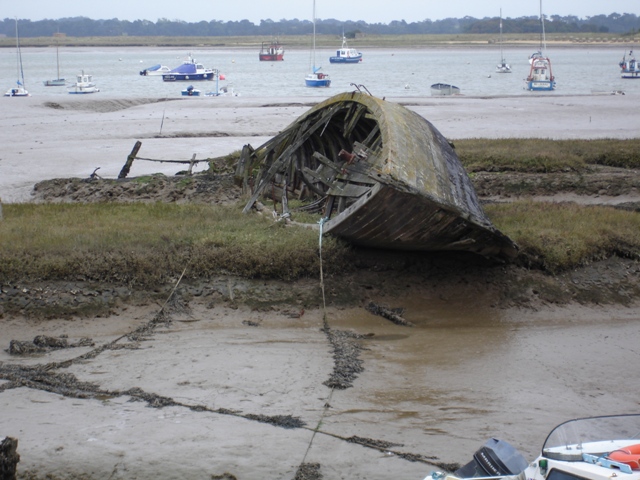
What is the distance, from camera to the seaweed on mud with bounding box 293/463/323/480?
5168 millimetres

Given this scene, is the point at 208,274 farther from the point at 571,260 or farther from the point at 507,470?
the point at 507,470

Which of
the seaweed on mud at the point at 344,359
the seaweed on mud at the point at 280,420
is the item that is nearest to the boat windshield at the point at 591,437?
the seaweed on mud at the point at 280,420

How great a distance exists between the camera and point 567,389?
7.01 meters

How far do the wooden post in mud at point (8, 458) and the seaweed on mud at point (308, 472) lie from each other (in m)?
1.75

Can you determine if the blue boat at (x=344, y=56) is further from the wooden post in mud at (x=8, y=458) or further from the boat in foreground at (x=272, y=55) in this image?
the wooden post in mud at (x=8, y=458)

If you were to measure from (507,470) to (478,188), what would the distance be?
10581 millimetres

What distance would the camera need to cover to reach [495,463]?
4465mm

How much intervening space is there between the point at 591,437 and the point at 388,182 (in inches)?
171

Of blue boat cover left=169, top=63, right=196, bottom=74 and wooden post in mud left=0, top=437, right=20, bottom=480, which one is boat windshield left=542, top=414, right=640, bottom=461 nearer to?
wooden post in mud left=0, top=437, right=20, bottom=480

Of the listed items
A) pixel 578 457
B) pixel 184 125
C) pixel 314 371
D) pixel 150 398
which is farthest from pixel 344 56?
pixel 578 457

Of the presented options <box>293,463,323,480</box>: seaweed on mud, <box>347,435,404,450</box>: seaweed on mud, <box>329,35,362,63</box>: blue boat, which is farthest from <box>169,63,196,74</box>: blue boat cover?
<box>293,463,323,480</box>: seaweed on mud

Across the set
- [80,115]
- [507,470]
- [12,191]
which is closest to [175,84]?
[80,115]

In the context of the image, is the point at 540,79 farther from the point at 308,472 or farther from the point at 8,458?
the point at 8,458

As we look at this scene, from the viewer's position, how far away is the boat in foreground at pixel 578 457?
3881 millimetres
